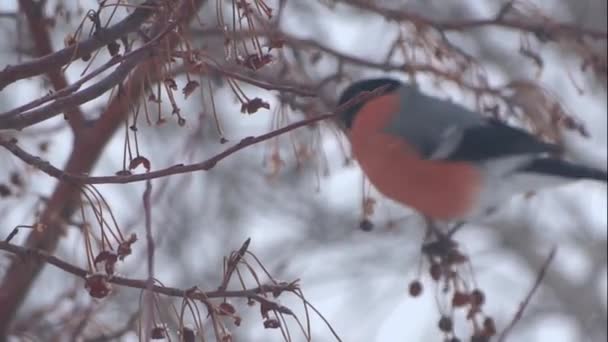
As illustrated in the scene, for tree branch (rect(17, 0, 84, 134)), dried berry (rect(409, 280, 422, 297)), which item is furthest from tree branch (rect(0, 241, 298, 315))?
dried berry (rect(409, 280, 422, 297))

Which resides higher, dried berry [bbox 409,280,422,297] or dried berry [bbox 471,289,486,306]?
dried berry [bbox 409,280,422,297]

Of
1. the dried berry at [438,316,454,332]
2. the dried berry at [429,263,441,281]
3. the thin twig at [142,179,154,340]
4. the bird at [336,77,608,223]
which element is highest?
the bird at [336,77,608,223]

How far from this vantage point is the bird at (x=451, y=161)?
3.42 metres

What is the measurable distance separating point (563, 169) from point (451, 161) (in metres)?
0.34

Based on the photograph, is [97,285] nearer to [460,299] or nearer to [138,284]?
[138,284]

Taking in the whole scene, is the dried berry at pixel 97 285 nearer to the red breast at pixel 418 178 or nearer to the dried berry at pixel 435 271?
the dried berry at pixel 435 271

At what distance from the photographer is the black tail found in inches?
132

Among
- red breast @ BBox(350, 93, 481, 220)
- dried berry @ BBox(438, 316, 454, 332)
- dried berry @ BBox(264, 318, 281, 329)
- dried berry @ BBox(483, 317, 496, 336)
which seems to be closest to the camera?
dried berry @ BBox(264, 318, 281, 329)

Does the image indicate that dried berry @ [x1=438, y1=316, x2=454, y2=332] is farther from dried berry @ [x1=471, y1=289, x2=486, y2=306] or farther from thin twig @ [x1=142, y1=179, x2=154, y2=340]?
thin twig @ [x1=142, y1=179, x2=154, y2=340]

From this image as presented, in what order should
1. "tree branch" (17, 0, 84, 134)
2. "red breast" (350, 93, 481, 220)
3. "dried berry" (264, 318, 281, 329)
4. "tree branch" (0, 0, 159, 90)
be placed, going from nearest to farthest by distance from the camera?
Answer: "tree branch" (0, 0, 159, 90)
"dried berry" (264, 318, 281, 329)
"tree branch" (17, 0, 84, 134)
"red breast" (350, 93, 481, 220)

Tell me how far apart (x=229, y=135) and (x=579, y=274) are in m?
2.45

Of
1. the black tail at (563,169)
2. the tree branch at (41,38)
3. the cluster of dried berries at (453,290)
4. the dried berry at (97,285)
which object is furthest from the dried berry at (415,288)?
the dried berry at (97,285)

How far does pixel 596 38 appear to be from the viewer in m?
2.89

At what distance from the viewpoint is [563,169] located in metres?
3.42
